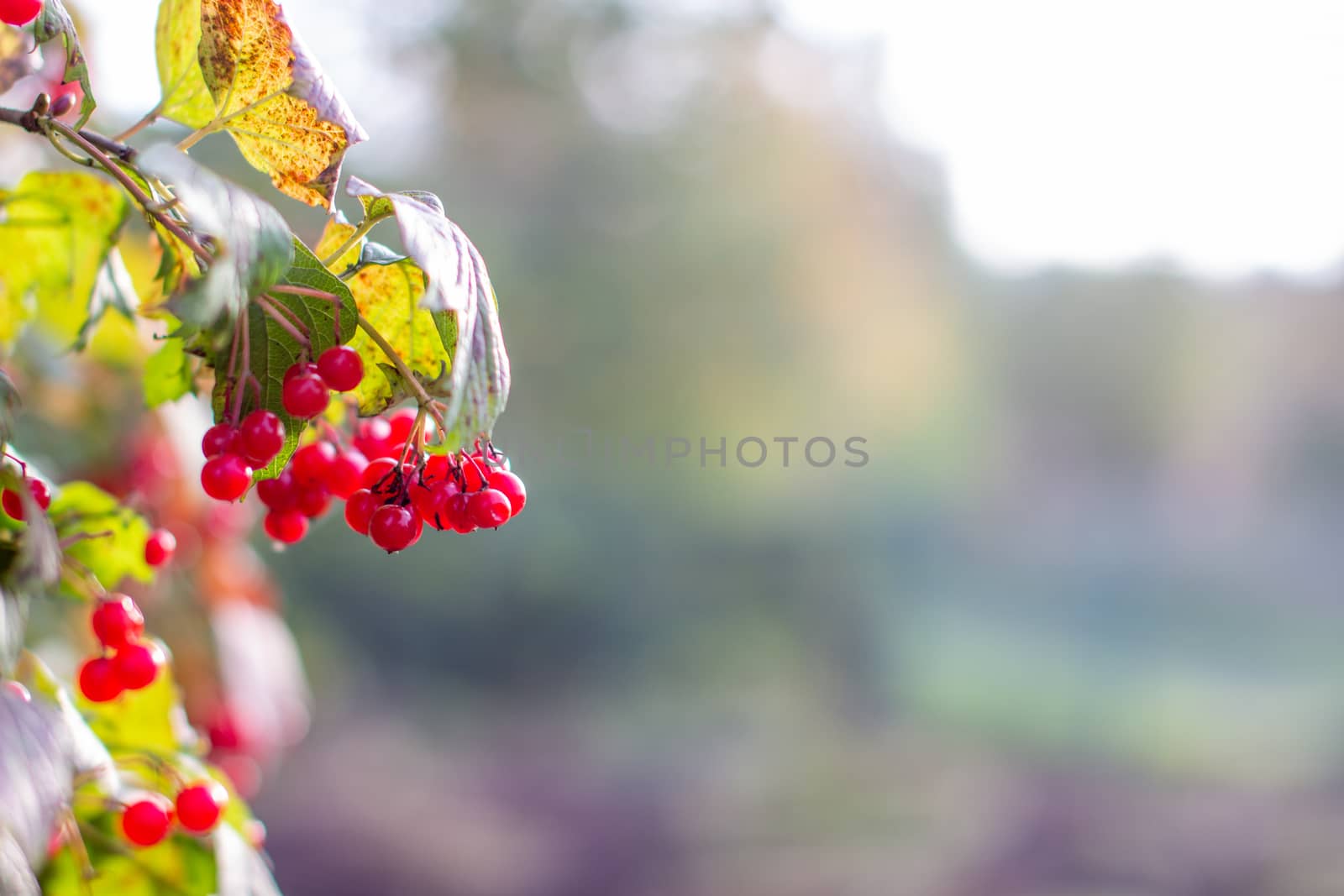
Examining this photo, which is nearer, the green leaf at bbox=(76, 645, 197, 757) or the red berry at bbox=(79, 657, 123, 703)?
the red berry at bbox=(79, 657, 123, 703)

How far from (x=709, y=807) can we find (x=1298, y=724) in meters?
3.79

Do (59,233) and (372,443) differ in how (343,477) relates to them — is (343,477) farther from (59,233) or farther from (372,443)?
(59,233)

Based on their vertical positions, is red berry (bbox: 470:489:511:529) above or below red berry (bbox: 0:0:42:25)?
below

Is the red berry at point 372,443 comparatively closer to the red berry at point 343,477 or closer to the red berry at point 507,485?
the red berry at point 343,477

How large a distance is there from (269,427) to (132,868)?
15.2 inches

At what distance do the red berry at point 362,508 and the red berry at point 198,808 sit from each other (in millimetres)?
259

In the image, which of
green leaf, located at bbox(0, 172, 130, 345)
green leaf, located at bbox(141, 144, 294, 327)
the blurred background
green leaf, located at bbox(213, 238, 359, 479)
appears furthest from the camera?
the blurred background

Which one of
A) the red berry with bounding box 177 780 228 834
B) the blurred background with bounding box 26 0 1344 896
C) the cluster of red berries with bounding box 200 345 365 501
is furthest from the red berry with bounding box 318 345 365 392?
the blurred background with bounding box 26 0 1344 896

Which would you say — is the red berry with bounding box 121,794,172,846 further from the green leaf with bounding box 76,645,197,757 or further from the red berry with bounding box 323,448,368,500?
the red berry with bounding box 323,448,368,500

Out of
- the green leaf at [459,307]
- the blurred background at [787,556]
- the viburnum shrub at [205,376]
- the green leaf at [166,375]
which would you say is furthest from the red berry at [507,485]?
the blurred background at [787,556]

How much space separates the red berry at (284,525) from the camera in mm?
667

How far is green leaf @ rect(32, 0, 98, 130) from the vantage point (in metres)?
0.52

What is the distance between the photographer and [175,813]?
0.72 meters

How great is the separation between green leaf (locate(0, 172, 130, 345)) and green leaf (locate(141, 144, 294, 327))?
226 mm
